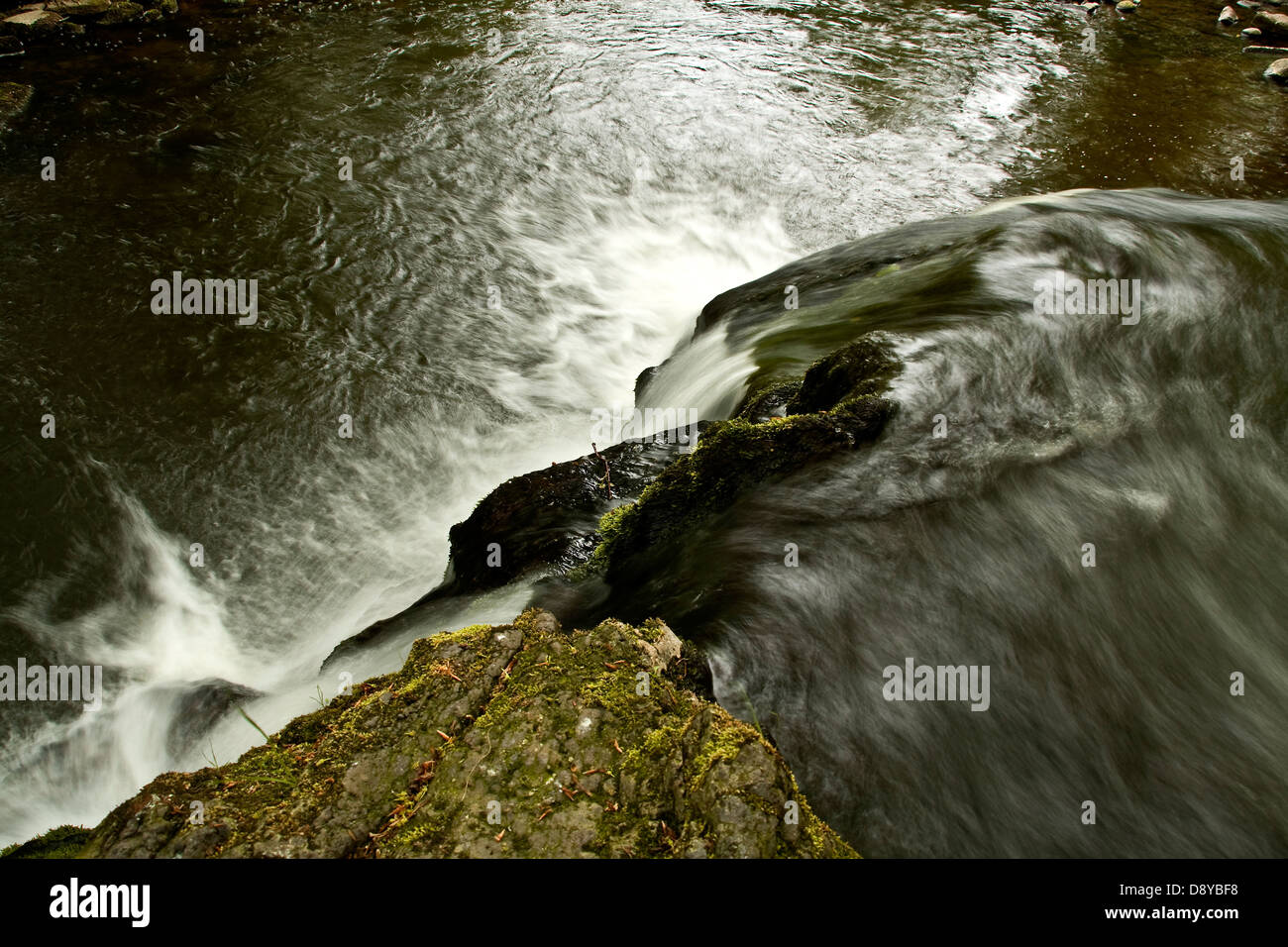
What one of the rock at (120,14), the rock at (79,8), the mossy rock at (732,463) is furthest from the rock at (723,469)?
the rock at (79,8)

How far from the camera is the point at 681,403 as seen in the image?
6871mm

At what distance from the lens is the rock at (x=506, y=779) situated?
2.36 metres

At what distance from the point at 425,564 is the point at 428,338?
2923 millimetres

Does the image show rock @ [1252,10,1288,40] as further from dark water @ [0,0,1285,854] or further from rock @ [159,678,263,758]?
rock @ [159,678,263,758]

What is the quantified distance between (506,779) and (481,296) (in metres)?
7.14

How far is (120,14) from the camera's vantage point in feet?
47.9

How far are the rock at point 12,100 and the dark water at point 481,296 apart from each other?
382 mm

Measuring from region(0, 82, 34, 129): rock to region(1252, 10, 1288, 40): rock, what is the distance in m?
20.6

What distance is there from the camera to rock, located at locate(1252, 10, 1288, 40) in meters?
15.7

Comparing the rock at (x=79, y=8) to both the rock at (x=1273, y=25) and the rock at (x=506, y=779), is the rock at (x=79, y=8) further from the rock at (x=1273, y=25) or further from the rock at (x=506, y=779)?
the rock at (x=1273, y=25)

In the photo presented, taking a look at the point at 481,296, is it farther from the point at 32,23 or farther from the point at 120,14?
the point at 32,23

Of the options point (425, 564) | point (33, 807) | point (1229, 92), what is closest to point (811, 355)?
point (425, 564)

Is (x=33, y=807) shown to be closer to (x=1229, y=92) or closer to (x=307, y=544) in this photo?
(x=307, y=544)

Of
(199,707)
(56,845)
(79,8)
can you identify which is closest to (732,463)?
(56,845)
